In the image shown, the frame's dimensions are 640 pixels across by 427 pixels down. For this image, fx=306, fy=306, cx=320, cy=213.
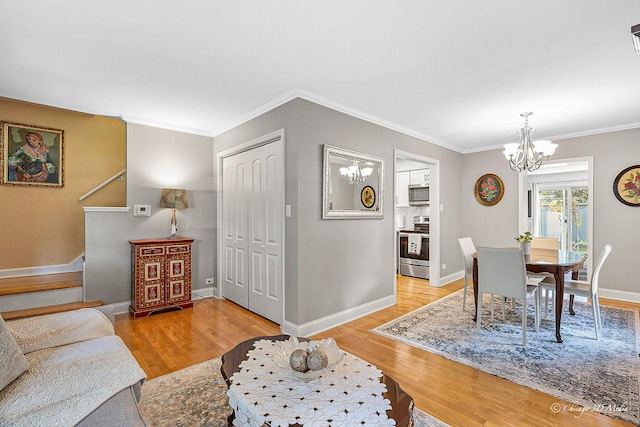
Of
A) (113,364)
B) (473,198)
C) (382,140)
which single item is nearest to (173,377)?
(113,364)

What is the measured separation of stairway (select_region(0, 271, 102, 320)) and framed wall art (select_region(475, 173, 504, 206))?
19.6ft

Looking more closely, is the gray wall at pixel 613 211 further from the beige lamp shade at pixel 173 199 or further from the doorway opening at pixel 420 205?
the beige lamp shade at pixel 173 199

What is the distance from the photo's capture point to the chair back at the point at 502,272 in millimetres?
2861

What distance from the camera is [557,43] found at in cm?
222

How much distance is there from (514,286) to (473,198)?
10.2 feet

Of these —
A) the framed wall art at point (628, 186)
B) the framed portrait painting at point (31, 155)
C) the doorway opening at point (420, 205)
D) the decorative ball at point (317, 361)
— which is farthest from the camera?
the doorway opening at point (420, 205)

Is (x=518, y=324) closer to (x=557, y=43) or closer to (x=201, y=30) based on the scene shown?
(x=557, y=43)

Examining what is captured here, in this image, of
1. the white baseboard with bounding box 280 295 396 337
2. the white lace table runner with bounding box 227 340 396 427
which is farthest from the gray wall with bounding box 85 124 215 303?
the white lace table runner with bounding box 227 340 396 427

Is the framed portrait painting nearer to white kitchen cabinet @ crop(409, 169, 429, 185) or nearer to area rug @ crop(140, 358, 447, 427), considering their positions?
area rug @ crop(140, 358, 447, 427)

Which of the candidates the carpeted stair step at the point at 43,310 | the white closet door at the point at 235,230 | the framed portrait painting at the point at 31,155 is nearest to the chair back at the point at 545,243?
the white closet door at the point at 235,230

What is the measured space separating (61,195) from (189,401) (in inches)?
143

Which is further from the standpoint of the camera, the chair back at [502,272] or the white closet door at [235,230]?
the white closet door at [235,230]

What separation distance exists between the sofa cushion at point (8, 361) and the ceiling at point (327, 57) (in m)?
1.84

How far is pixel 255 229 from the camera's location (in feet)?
12.2
